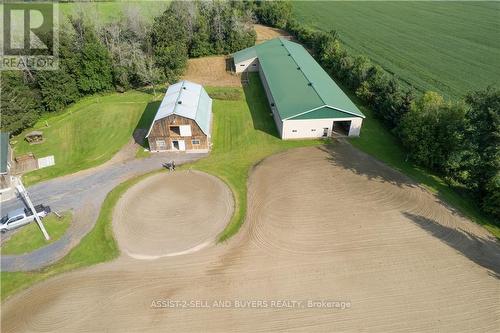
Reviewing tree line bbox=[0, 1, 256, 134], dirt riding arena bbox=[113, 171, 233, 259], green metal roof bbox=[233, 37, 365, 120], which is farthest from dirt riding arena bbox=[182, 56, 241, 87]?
dirt riding arena bbox=[113, 171, 233, 259]

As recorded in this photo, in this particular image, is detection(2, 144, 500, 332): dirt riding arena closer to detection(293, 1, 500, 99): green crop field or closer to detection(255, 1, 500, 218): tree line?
detection(255, 1, 500, 218): tree line

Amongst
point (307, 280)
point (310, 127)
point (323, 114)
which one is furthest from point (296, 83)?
point (307, 280)

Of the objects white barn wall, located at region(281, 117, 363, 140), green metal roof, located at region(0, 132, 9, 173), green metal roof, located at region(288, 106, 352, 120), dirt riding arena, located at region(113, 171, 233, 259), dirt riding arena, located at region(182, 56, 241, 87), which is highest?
dirt riding arena, located at region(182, 56, 241, 87)

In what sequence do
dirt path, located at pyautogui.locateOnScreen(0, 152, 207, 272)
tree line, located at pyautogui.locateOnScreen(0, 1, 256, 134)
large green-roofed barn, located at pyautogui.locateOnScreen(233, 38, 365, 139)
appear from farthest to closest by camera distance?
tree line, located at pyautogui.locateOnScreen(0, 1, 256, 134)
large green-roofed barn, located at pyautogui.locateOnScreen(233, 38, 365, 139)
dirt path, located at pyautogui.locateOnScreen(0, 152, 207, 272)

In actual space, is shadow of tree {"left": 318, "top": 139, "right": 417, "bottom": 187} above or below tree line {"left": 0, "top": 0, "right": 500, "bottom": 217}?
below

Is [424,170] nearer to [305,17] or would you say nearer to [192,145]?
[192,145]

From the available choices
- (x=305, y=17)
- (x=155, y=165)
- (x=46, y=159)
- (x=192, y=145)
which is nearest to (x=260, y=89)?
(x=192, y=145)

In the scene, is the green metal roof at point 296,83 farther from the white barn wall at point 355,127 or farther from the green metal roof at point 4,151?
the green metal roof at point 4,151
